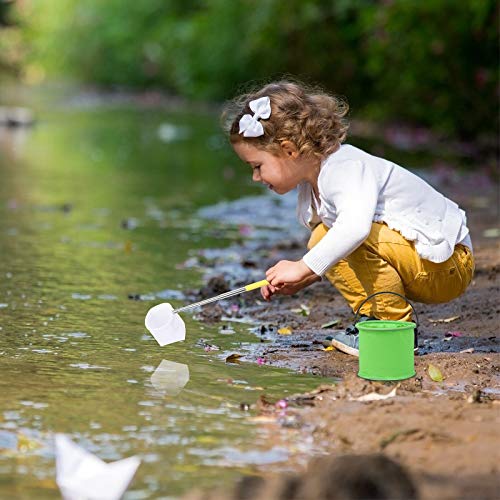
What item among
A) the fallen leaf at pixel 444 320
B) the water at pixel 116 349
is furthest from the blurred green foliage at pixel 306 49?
the fallen leaf at pixel 444 320

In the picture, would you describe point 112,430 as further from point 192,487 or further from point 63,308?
point 63,308

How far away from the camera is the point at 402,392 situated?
3992 millimetres

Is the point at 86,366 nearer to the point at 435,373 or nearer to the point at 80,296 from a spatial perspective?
the point at 435,373

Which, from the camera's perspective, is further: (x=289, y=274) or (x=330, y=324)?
(x=330, y=324)

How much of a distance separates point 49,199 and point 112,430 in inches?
260

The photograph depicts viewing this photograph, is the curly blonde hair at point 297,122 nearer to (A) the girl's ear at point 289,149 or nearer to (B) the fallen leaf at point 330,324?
(A) the girl's ear at point 289,149

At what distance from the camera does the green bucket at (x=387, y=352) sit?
4.14 m

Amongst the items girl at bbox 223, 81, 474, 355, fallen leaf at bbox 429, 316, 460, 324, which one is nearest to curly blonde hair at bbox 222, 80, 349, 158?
girl at bbox 223, 81, 474, 355

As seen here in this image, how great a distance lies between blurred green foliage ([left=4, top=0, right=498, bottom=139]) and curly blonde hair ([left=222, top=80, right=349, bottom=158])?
53.5 inches

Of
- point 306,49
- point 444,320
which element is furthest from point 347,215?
point 306,49

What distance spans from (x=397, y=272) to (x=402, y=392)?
0.76 meters

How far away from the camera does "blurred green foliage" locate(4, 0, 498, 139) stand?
Answer: 45.1ft

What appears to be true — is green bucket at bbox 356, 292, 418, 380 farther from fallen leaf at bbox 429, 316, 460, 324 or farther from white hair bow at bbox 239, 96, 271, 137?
fallen leaf at bbox 429, 316, 460, 324

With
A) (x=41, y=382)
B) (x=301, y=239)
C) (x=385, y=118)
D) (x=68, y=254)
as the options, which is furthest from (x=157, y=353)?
(x=385, y=118)
